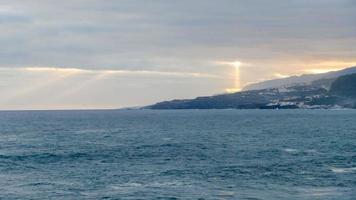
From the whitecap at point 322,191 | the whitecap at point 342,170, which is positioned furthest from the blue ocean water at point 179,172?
the whitecap at point 322,191

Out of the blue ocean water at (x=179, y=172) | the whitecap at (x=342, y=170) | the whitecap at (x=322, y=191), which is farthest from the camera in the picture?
the whitecap at (x=342, y=170)

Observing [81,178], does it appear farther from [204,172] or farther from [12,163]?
[12,163]

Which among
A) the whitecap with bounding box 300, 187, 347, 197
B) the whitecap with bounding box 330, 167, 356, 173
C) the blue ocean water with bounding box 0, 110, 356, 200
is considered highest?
the blue ocean water with bounding box 0, 110, 356, 200

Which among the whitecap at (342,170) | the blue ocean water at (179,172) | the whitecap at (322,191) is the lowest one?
the whitecap at (322,191)

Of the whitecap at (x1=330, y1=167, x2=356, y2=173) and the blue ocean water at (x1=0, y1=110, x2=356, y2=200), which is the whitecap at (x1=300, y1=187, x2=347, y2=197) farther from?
the whitecap at (x1=330, y1=167, x2=356, y2=173)

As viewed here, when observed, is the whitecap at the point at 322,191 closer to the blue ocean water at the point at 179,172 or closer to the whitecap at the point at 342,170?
the blue ocean water at the point at 179,172

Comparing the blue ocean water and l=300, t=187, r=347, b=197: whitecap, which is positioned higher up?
the blue ocean water

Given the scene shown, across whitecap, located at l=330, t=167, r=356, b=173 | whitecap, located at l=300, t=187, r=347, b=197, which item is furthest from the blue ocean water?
whitecap, located at l=300, t=187, r=347, b=197

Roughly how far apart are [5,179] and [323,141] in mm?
94346

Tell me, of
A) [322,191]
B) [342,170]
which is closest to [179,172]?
[322,191]

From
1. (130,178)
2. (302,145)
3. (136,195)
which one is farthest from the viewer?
(302,145)

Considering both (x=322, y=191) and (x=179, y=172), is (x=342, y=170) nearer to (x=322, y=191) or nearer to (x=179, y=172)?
(x=322, y=191)

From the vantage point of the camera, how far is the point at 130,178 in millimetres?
84625

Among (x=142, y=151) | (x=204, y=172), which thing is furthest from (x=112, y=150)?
(x=204, y=172)
